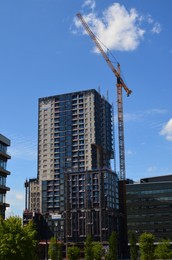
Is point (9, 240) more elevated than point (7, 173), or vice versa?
point (7, 173)

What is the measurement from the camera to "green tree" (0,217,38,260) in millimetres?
60656

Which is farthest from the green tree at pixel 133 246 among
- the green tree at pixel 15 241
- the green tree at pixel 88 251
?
the green tree at pixel 15 241

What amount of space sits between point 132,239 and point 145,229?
55.4 ft

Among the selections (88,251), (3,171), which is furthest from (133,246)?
(3,171)

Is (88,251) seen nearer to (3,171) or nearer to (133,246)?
(133,246)

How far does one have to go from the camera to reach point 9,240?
201ft

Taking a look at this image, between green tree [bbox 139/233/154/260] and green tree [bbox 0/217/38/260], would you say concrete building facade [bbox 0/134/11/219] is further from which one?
green tree [bbox 139/233/154/260]

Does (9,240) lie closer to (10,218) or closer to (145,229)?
(10,218)

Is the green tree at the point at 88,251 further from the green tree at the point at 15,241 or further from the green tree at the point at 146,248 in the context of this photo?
the green tree at the point at 15,241

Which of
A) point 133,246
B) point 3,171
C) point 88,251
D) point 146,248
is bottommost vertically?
point 88,251

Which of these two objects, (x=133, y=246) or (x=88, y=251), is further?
(x=133, y=246)

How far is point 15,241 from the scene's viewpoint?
6197 cm

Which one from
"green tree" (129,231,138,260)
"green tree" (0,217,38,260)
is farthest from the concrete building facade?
"green tree" (129,231,138,260)

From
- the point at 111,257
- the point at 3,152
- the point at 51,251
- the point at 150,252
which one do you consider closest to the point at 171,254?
the point at 150,252
